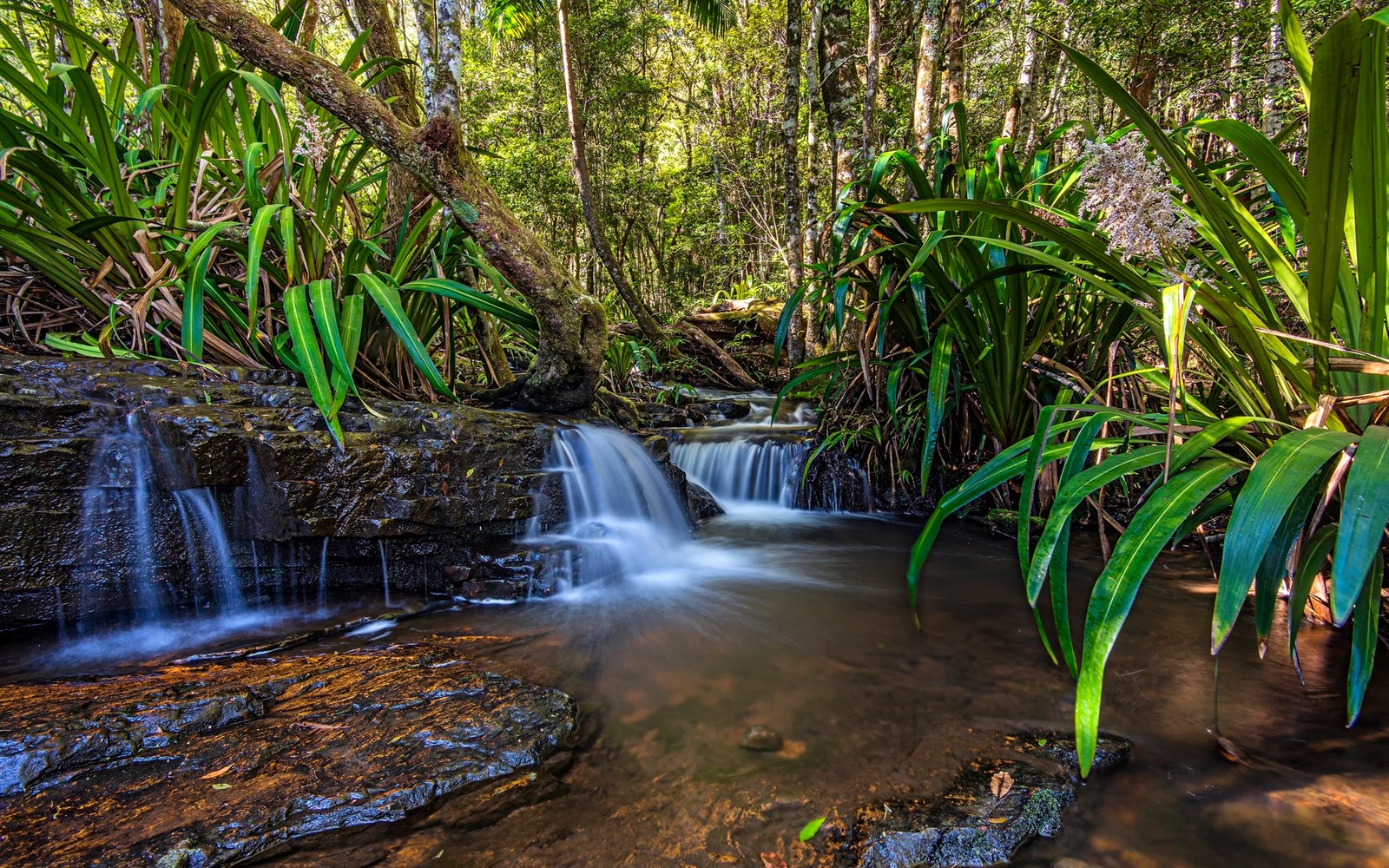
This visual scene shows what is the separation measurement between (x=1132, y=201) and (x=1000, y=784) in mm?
1209

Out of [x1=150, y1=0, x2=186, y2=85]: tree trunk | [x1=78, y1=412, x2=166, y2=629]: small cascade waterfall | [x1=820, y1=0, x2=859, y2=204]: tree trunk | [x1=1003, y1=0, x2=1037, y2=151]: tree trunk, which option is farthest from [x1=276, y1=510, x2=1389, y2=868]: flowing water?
[x1=1003, y1=0, x2=1037, y2=151]: tree trunk

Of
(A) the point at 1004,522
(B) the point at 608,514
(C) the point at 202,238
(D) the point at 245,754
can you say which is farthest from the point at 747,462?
(D) the point at 245,754

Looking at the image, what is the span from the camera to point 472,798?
45.9 inches

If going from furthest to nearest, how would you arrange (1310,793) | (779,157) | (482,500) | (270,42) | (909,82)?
(779,157)
(909,82)
(482,500)
(270,42)
(1310,793)

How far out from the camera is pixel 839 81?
6230 millimetres

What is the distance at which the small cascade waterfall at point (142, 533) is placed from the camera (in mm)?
1917

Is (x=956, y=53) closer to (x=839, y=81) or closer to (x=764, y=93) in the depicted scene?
(x=839, y=81)

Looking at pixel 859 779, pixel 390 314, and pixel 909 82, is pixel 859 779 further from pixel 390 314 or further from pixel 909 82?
pixel 909 82

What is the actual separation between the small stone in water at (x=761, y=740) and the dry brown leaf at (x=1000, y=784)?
1.49ft

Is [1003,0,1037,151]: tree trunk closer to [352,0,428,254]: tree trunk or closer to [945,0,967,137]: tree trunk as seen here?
A: [945,0,967,137]: tree trunk

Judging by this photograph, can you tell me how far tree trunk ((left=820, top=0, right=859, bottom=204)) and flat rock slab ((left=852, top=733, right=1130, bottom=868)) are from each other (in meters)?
5.66

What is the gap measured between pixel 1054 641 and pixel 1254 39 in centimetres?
808

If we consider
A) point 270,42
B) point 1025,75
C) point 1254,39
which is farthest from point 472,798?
point 1254,39

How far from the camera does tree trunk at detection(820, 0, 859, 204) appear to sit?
5910 mm
